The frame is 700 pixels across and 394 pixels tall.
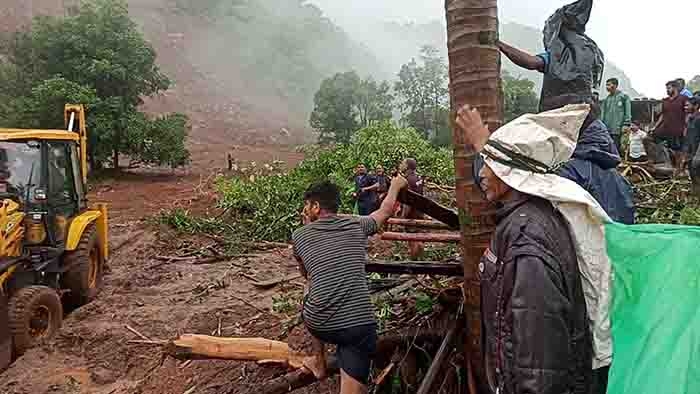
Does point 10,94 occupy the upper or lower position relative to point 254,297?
upper

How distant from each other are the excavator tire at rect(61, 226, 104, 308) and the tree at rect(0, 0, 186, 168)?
37.8ft

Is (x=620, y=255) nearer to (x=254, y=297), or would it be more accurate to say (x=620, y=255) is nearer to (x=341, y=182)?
(x=254, y=297)

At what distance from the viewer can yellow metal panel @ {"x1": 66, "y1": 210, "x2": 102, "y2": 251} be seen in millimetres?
7629

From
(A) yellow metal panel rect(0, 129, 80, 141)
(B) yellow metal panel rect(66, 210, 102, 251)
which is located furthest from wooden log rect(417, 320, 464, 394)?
(A) yellow metal panel rect(0, 129, 80, 141)

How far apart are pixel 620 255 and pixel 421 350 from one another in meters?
1.91

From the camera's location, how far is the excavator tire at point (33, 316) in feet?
20.5

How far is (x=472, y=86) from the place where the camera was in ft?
9.54

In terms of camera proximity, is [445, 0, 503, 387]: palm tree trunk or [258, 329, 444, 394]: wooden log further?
[258, 329, 444, 394]: wooden log

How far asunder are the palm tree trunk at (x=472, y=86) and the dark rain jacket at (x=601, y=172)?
527 mm

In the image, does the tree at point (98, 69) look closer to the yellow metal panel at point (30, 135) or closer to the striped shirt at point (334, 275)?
the yellow metal panel at point (30, 135)

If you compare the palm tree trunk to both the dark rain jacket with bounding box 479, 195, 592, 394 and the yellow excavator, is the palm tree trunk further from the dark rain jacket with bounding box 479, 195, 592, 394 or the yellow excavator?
the yellow excavator

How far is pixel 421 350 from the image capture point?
3691 mm

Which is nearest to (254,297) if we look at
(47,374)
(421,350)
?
(47,374)

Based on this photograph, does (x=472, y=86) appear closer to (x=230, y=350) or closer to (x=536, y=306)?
(x=536, y=306)
